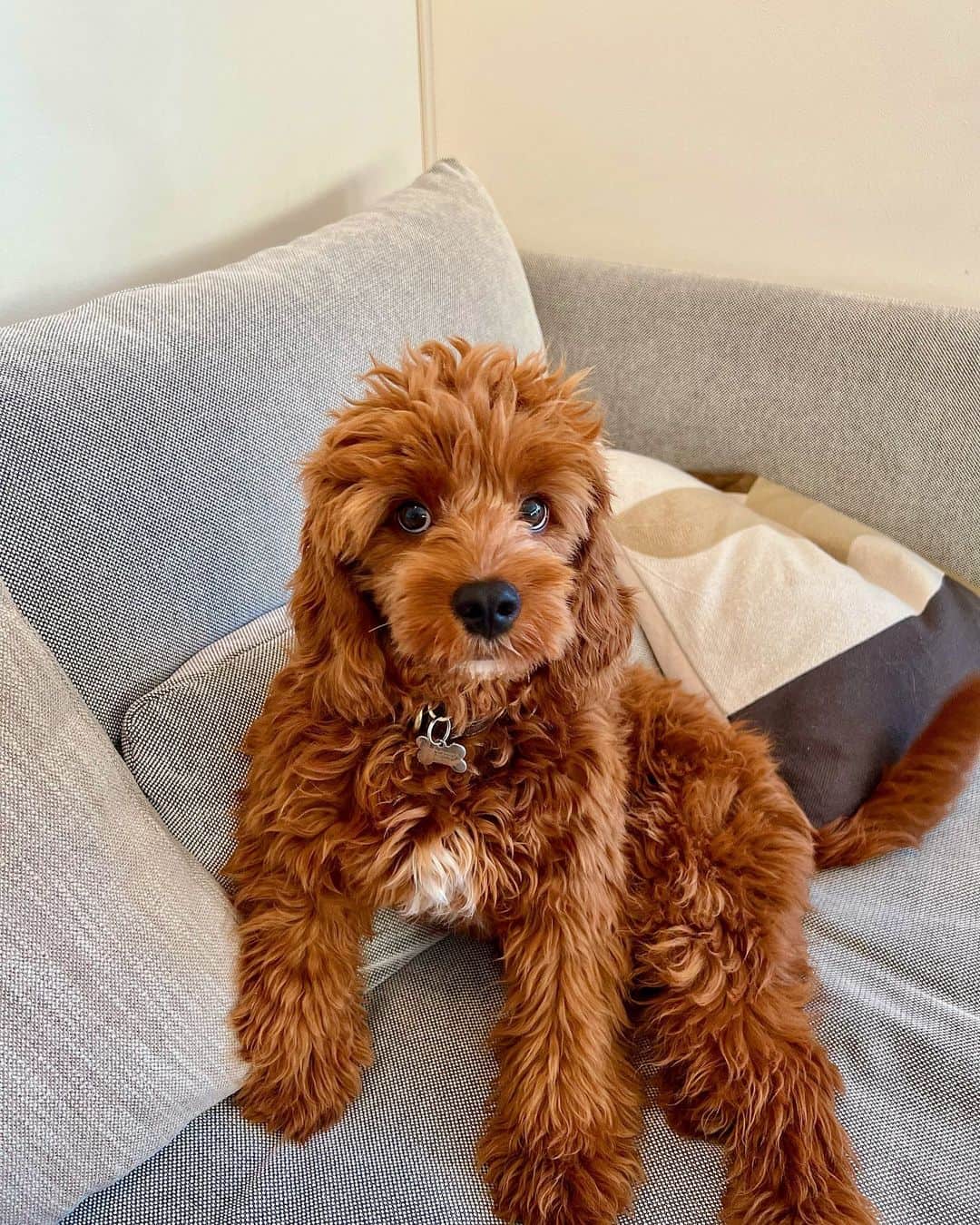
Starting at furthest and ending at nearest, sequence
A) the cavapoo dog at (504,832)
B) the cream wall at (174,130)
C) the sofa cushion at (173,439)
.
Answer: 1. the cream wall at (174,130)
2. the sofa cushion at (173,439)
3. the cavapoo dog at (504,832)

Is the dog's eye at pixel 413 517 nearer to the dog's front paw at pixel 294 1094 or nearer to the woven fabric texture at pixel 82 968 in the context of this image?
the woven fabric texture at pixel 82 968

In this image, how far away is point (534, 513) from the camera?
1.18 m

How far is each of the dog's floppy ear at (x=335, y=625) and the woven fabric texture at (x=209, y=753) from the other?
0.68 feet

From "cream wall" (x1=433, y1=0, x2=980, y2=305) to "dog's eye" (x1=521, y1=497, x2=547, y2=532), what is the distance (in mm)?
1455

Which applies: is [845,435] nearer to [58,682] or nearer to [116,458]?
[116,458]

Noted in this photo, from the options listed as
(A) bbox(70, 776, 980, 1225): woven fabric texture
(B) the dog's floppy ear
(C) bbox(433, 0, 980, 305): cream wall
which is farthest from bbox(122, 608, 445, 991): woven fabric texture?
(C) bbox(433, 0, 980, 305): cream wall

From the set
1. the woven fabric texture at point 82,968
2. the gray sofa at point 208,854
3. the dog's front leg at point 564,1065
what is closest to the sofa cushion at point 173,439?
the gray sofa at point 208,854

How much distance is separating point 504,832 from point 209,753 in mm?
407

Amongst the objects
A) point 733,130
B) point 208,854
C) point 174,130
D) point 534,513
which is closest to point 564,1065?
point 208,854

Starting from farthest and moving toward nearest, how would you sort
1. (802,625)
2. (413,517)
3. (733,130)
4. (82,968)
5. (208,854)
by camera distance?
(733,130) → (802,625) → (208,854) → (413,517) → (82,968)

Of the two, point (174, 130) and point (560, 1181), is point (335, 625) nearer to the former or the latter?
point (560, 1181)

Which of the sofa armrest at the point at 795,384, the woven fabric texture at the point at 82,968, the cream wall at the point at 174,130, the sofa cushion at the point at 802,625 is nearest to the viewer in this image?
the woven fabric texture at the point at 82,968

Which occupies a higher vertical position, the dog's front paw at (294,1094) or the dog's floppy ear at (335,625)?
the dog's floppy ear at (335,625)

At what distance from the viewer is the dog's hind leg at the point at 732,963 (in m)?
1.19
